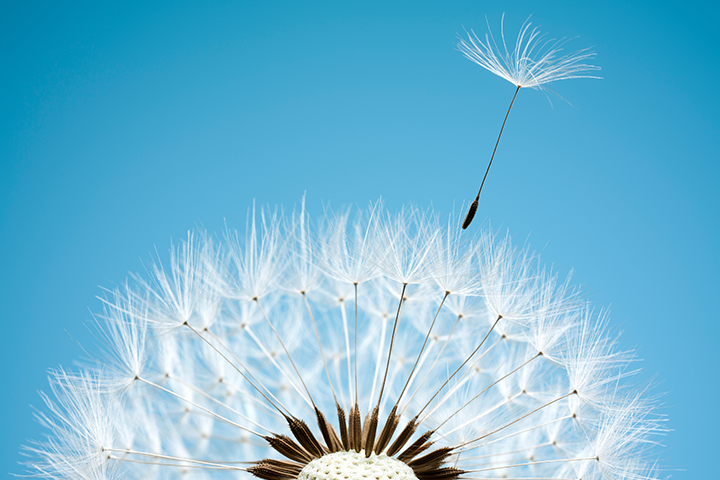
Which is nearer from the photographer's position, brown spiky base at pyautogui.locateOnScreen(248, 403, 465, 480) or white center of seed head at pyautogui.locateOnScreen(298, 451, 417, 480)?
white center of seed head at pyautogui.locateOnScreen(298, 451, 417, 480)

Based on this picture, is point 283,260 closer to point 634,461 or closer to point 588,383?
point 588,383

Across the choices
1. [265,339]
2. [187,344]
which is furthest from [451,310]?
[187,344]

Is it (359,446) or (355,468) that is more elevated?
(359,446)

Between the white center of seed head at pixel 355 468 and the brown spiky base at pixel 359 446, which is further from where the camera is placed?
the brown spiky base at pixel 359 446

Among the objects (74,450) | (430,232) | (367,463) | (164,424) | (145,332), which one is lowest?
(367,463)
